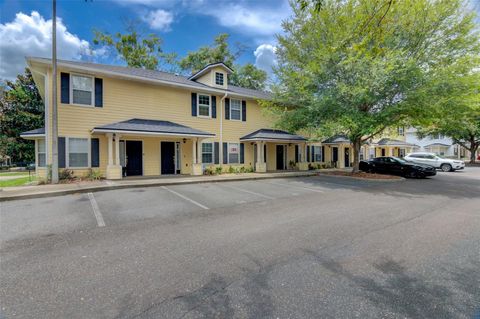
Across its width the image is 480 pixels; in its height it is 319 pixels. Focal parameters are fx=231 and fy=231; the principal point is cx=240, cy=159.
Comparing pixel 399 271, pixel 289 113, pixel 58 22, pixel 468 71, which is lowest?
pixel 399 271

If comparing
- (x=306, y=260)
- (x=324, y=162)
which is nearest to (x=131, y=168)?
(x=306, y=260)

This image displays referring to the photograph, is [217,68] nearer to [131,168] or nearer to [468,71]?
[131,168]

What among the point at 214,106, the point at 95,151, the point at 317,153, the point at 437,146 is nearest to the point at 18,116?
the point at 95,151

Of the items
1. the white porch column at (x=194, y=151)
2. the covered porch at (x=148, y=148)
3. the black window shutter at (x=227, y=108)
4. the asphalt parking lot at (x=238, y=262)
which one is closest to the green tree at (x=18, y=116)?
the covered porch at (x=148, y=148)

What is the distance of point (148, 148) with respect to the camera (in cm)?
1361

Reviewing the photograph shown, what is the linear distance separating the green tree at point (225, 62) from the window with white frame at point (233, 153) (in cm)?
1469

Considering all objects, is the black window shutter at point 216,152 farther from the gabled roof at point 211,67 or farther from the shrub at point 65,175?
the shrub at point 65,175

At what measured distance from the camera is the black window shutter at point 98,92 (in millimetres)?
12094

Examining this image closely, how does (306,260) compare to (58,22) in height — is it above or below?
below

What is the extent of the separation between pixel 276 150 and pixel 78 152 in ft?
43.7

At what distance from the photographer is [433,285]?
113 inches

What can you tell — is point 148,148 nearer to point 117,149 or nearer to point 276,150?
point 117,149

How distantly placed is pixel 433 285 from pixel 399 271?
1.31ft

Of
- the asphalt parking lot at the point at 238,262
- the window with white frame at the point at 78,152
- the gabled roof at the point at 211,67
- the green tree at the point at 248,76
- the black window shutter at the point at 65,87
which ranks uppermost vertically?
the green tree at the point at 248,76
